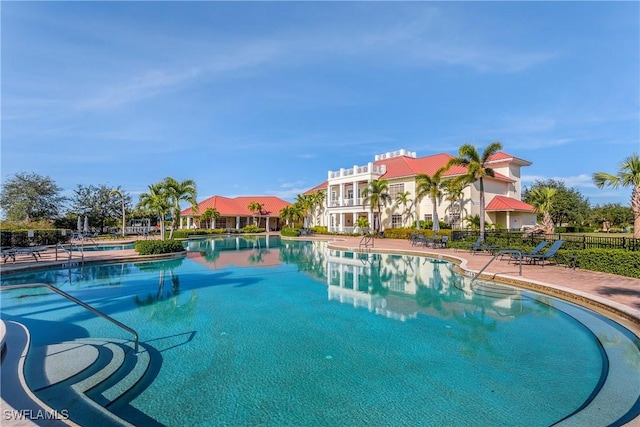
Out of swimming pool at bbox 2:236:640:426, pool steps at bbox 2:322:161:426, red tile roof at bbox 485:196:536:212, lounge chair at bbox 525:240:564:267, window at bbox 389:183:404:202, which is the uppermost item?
window at bbox 389:183:404:202

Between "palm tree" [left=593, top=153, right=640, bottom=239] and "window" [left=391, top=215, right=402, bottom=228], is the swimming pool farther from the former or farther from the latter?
"window" [left=391, top=215, right=402, bottom=228]

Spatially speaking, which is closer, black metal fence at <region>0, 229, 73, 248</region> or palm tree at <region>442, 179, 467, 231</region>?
black metal fence at <region>0, 229, 73, 248</region>

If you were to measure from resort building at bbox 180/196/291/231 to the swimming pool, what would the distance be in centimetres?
3647

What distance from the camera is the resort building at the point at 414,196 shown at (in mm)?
→ 29234

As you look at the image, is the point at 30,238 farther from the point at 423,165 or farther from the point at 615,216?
the point at 615,216

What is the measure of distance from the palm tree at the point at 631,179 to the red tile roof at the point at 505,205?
11.3 m

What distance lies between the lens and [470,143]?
20.9m

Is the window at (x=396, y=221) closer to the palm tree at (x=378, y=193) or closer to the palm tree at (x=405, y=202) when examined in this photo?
the palm tree at (x=405, y=202)

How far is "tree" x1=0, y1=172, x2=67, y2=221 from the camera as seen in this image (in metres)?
37.9

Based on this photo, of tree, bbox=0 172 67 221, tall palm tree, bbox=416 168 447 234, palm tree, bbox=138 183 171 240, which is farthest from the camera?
tree, bbox=0 172 67 221

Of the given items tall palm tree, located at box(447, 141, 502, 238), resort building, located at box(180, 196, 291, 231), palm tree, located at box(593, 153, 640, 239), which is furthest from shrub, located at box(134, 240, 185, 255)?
resort building, located at box(180, 196, 291, 231)

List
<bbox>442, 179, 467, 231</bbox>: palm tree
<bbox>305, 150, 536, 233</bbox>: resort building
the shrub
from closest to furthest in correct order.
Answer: the shrub < <bbox>442, 179, 467, 231</bbox>: palm tree < <bbox>305, 150, 536, 233</bbox>: resort building

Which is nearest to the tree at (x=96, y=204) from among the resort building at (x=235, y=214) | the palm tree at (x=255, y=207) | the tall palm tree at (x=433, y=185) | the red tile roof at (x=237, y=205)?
the resort building at (x=235, y=214)

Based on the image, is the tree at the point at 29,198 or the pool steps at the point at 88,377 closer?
the pool steps at the point at 88,377
